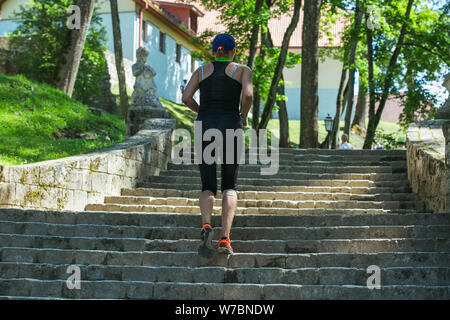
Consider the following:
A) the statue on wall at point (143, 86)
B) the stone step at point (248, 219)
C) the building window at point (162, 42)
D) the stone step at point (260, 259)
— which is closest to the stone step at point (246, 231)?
the stone step at point (248, 219)

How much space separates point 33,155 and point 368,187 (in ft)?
19.4

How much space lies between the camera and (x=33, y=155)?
12.7 metres

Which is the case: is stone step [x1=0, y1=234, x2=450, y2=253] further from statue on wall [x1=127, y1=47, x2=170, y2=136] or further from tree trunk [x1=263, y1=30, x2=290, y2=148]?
tree trunk [x1=263, y1=30, x2=290, y2=148]

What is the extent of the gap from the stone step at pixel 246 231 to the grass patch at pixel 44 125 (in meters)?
4.14

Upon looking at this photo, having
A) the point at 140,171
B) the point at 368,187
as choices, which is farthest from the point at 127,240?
the point at 368,187

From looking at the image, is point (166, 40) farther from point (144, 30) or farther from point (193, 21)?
point (193, 21)

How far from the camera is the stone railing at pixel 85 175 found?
27.4ft

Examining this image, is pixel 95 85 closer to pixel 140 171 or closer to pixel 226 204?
pixel 140 171

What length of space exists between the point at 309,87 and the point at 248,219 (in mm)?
10012

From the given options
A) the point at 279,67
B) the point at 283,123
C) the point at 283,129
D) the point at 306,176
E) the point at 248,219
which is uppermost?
the point at 279,67

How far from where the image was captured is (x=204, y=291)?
239 inches

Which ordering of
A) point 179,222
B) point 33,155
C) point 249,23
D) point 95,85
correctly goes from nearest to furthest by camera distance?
point 179,222, point 33,155, point 249,23, point 95,85

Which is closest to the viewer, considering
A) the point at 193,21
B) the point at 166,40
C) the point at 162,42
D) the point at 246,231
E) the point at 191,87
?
the point at 191,87

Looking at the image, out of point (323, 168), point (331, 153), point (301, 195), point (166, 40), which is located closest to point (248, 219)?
point (301, 195)
